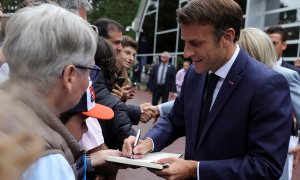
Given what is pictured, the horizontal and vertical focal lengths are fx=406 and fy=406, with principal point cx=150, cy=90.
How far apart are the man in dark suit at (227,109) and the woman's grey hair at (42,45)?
91cm

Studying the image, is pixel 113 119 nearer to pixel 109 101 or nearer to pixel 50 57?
pixel 109 101

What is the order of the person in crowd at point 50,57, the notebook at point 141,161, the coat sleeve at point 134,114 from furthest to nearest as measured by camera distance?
the coat sleeve at point 134,114 < the notebook at point 141,161 < the person in crowd at point 50,57

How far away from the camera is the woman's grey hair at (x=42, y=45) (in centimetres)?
133

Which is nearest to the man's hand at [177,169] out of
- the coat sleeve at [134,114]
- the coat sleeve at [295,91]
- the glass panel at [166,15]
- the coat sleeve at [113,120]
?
the coat sleeve at [113,120]

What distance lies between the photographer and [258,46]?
3.19m

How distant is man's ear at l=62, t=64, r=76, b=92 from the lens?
139cm

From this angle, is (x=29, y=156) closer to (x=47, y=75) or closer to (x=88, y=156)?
(x=47, y=75)

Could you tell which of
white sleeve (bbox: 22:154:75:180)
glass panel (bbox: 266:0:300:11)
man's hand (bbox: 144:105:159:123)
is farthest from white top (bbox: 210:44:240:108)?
glass panel (bbox: 266:0:300:11)

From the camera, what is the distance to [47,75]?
135 cm

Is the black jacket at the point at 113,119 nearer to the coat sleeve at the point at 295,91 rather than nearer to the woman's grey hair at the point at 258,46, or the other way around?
the woman's grey hair at the point at 258,46

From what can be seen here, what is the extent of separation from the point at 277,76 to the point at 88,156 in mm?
1111

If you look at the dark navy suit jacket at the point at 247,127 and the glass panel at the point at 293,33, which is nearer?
the dark navy suit jacket at the point at 247,127

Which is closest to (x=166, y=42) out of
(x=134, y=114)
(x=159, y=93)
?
(x=159, y=93)

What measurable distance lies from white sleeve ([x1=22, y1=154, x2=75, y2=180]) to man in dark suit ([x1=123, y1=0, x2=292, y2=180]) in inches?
37.0
